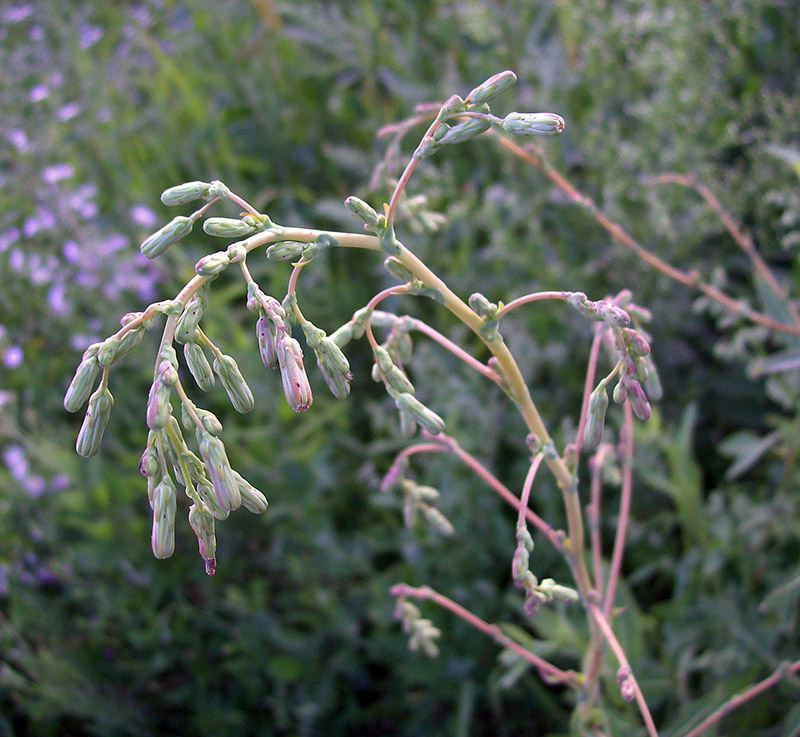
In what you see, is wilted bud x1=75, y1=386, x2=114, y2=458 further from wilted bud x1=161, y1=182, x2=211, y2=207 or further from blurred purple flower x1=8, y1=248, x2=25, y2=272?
blurred purple flower x1=8, y1=248, x2=25, y2=272

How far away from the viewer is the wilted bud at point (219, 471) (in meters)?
0.83

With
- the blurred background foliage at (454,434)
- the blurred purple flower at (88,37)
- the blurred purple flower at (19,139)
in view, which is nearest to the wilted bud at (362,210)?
the blurred background foliage at (454,434)

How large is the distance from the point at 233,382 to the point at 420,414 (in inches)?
9.3

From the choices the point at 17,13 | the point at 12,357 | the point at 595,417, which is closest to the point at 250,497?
the point at 595,417

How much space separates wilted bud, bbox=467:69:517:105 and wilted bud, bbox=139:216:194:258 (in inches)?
14.7

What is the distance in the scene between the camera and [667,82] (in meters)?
2.22

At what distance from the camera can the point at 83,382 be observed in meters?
0.83

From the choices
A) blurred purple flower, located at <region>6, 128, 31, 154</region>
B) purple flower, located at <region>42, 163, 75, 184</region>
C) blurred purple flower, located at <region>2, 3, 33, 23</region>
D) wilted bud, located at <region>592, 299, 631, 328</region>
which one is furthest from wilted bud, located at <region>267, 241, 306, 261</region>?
blurred purple flower, located at <region>2, 3, 33, 23</region>

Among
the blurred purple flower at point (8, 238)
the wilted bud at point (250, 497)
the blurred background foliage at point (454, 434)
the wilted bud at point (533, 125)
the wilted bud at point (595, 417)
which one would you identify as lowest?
the blurred background foliage at point (454, 434)

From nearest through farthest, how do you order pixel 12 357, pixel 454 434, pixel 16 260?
pixel 454 434, pixel 12 357, pixel 16 260

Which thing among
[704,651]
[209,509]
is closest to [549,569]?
[704,651]

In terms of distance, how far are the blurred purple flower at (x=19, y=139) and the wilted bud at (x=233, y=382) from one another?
2730 mm

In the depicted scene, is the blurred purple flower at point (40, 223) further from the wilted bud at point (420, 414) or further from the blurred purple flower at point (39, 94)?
the wilted bud at point (420, 414)

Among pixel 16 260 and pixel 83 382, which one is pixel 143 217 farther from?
pixel 83 382
